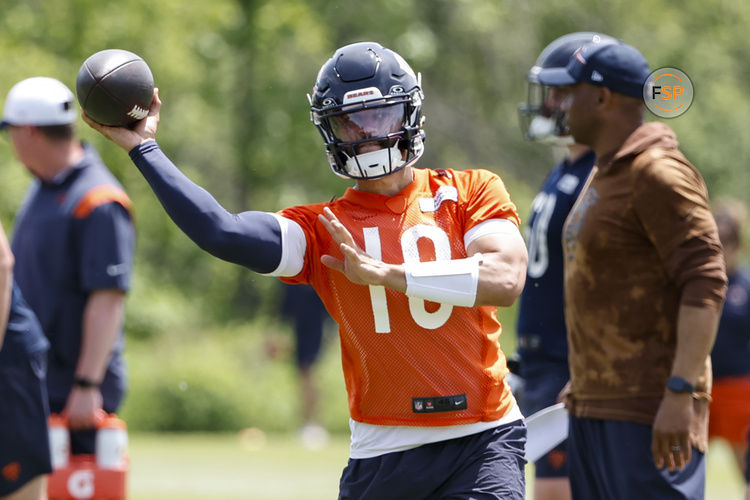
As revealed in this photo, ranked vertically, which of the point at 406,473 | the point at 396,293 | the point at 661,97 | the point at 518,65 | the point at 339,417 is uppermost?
the point at 518,65

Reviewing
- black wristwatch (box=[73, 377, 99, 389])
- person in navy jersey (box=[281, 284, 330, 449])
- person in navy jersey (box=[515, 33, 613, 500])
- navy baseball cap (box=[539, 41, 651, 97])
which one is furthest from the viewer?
person in navy jersey (box=[281, 284, 330, 449])

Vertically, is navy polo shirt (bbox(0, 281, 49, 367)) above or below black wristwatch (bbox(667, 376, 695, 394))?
above

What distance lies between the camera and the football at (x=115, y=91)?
3838mm

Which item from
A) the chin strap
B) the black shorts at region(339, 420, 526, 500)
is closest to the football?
the chin strap

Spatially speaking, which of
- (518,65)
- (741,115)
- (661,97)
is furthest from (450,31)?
(661,97)

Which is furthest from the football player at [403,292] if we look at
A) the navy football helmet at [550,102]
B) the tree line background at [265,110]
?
the tree line background at [265,110]

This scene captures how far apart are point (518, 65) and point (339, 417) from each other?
1195 cm

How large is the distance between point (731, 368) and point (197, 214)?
6.37 metres

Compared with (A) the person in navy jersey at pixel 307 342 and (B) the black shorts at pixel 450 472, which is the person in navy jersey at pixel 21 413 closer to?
(B) the black shorts at pixel 450 472

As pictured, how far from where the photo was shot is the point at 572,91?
203 inches

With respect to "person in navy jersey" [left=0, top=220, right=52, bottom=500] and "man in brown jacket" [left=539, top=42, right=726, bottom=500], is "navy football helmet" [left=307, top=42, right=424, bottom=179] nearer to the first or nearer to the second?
"man in brown jacket" [left=539, top=42, right=726, bottom=500]

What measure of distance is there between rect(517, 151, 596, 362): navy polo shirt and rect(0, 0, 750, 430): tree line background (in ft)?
36.3

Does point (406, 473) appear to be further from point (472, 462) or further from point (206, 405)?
point (206, 405)

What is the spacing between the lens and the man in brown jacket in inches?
177
